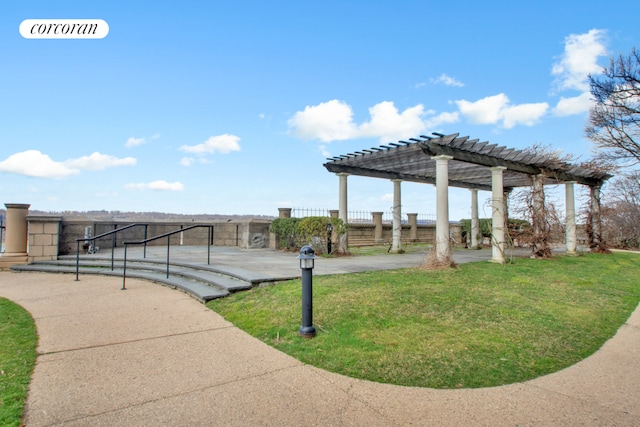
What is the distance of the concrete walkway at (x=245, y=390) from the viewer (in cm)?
223

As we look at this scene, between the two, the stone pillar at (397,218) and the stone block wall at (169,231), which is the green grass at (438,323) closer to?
the stone pillar at (397,218)

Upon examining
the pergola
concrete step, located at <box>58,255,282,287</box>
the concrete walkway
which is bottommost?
the concrete walkway

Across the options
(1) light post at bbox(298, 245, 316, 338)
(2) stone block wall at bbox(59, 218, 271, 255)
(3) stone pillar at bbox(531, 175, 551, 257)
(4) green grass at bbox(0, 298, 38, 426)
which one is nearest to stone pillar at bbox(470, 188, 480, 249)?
(3) stone pillar at bbox(531, 175, 551, 257)

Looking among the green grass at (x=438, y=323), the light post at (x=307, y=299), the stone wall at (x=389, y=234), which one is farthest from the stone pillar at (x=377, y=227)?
the light post at (x=307, y=299)

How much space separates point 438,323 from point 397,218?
916cm

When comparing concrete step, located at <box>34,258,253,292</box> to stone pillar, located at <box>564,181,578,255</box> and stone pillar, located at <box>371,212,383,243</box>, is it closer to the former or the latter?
stone pillar, located at <box>371,212,383,243</box>

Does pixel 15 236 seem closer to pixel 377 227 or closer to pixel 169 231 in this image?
→ pixel 169 231

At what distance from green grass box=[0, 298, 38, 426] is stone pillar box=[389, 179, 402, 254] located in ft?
34.5

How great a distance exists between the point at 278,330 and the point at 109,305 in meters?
2.87

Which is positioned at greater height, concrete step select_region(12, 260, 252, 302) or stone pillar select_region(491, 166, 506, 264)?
stone pillar select_region(491, 166, 506, 264)

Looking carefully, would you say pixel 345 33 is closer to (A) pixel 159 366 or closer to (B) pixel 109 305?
(B) pixel 109 305

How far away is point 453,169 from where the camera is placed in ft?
41.2

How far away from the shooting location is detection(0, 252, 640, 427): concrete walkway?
7.31ft

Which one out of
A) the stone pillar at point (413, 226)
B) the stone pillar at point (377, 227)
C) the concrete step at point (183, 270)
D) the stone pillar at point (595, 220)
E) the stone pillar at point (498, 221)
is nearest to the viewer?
the concrete step at point (183, 270)
